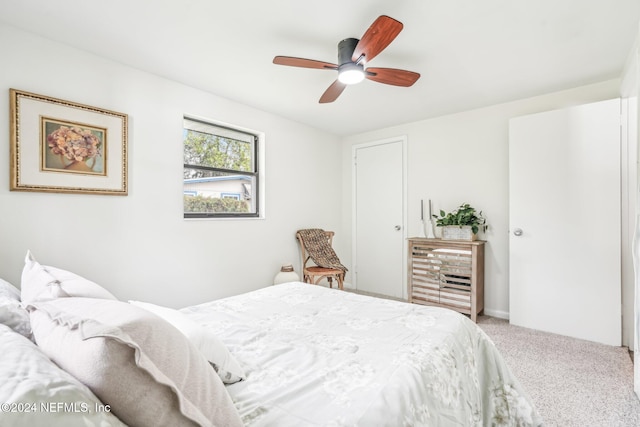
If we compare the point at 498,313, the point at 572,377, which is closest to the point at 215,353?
the point at 572,377

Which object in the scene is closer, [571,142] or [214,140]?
[571,142]

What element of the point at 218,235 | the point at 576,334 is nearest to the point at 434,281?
the point at 576,334

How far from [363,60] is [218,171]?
199 cm

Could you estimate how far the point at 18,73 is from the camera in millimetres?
1993

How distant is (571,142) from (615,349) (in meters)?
1.86

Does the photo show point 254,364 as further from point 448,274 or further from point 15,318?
point 448,274

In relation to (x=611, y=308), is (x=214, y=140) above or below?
above

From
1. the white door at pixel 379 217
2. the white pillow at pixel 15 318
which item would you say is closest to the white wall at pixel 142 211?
the white door at pixel 379 217

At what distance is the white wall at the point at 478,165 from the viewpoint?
11.0ft

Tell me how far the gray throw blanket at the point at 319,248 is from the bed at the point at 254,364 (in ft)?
6.31

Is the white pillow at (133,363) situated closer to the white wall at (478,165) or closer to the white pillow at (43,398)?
the white pillow at (43,398)

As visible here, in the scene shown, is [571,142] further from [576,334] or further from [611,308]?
[576,334]

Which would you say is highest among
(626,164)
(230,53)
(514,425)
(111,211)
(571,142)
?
(230,53)

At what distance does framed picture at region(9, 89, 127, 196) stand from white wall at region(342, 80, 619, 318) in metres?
3.34
